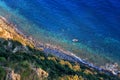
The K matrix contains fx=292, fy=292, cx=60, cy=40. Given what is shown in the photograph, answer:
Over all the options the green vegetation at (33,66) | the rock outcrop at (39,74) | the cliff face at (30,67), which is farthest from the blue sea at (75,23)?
the rock outcrop at (39,74)

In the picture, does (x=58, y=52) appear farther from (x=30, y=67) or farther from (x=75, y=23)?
(x=30, y=67)

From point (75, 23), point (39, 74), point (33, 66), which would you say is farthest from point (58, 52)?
point (39, 74)

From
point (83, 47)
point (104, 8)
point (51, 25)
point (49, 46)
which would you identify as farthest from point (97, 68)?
point (104, 8)

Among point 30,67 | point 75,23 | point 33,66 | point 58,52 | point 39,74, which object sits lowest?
point 39,74

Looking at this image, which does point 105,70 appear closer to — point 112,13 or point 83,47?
point 83,47

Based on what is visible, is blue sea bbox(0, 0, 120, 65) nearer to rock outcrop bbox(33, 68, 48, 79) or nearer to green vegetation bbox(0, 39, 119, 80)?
green vegetation bbox(0, 39, 119, 80)

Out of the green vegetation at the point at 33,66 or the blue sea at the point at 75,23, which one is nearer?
the green vegetation at the point at 33,66

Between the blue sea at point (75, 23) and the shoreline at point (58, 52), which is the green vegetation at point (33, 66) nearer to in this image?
the shoreline at point (58, 52)
